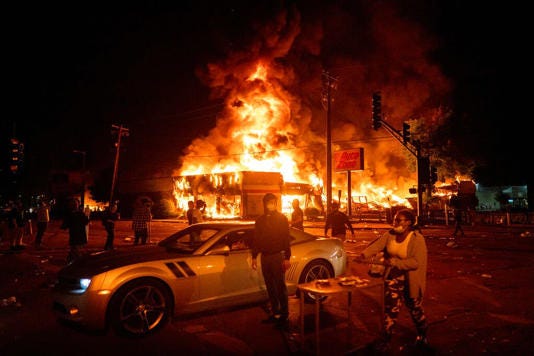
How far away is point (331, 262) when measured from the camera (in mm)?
7207

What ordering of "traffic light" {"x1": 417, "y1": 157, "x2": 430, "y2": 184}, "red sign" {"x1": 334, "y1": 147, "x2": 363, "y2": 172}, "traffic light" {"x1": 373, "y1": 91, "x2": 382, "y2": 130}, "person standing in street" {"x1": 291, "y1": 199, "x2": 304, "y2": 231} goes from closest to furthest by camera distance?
1. "person standing in street" {"x1": 291, "y1": 199, "x2": 304, "y2": 231}
2. "traffic light" {"x1": 373, "y1": 91, "x2": 382, "y2": 130}
3. "traffic light" {"x1": 417, "y1": 157, "x2": 430, "y2": 184}
4. "red sign" {"x1": 334, "y1": 147, "x2": 363, "y2": 172}

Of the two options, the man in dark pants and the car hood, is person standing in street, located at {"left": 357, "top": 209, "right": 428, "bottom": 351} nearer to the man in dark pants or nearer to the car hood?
the man in dark pants

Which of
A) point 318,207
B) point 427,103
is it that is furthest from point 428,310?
point 427,103

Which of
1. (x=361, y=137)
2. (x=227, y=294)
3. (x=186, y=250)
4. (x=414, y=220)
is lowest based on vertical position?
(x=227, y=294)

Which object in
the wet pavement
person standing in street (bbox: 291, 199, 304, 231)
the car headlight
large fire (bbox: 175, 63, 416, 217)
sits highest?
large fire (bbox: 175, 63, 416, 217)

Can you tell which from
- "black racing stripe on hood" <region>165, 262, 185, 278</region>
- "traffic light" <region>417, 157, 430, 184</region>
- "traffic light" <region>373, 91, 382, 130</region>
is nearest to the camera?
"black racing stripe on hood" <region>165, 262, 185, 278</region>

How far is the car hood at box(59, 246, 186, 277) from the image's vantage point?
5422mm

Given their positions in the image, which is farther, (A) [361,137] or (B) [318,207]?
(A) [361,137]

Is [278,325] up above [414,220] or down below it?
below

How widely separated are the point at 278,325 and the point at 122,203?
54158 millimetres

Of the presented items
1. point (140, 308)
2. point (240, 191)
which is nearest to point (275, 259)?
point (140, 308)

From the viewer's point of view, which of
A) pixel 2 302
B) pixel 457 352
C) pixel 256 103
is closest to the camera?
pixel 457 352

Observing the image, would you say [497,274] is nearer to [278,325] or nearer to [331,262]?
[331,262]

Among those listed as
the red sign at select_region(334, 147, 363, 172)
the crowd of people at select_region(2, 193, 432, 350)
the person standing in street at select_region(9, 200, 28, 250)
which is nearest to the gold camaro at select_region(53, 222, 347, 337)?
the crowd of people at select_region(2, 193, 432, 350)
